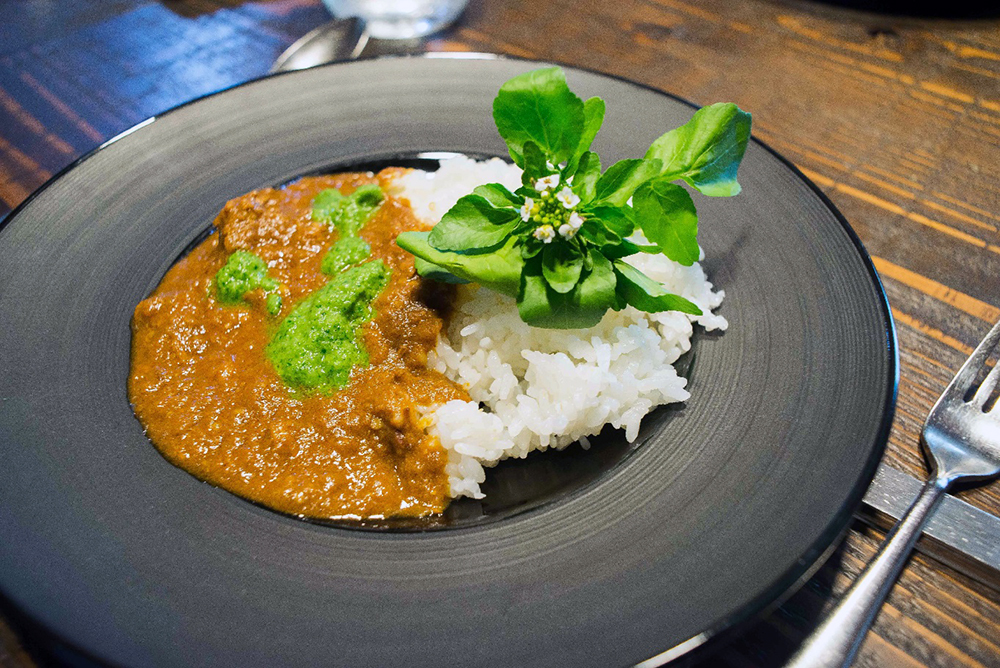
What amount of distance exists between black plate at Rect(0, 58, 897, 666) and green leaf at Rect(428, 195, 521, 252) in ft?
2.90

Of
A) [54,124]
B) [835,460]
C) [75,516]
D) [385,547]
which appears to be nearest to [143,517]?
[75,516]

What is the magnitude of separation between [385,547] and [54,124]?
11.7 ft

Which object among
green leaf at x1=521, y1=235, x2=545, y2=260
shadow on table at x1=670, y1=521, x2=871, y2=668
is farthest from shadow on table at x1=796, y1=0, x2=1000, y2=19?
shadow on table at x1=670, y1=521, x2=871, y2=668

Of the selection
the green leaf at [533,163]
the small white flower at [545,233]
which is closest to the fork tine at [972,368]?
the small white flower at [545,233]

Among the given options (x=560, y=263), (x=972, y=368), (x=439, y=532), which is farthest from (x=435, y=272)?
(x=972, y=368)

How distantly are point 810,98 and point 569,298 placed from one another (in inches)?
111

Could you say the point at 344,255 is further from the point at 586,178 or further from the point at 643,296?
the point at 643,296

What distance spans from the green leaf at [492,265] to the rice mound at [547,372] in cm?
37

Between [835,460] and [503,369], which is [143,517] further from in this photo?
[835,460]

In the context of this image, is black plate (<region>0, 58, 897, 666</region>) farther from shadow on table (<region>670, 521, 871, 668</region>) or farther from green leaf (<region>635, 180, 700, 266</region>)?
green leaf (<region>635, 180, 700, 266</region>)

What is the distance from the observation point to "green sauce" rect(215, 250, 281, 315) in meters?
2.89

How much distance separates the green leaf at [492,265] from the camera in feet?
8.07

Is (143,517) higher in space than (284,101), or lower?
lower

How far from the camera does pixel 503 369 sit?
9.21 ft
